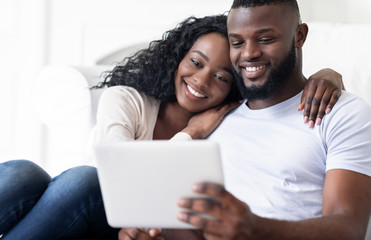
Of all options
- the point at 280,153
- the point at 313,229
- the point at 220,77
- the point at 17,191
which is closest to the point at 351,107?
the point at 280,153

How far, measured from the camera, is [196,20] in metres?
1.95

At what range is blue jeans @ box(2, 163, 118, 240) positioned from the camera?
4.53ft

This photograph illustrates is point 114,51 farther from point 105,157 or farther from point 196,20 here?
point 105,157

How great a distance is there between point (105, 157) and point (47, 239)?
1.40ft

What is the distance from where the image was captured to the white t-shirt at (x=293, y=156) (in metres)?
1.35

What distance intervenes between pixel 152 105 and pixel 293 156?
602 millimetres

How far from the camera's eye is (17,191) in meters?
1.42

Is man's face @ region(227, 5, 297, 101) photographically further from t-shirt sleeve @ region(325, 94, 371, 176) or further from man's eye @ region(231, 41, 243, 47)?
t-shirt sleeve @ region(325, 94, 371, 176)

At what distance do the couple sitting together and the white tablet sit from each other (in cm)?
11

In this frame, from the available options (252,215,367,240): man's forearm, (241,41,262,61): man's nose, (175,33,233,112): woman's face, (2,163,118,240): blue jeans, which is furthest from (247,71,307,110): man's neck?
(2,163,118,240): blue jeans

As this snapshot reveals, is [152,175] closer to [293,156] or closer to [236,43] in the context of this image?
[293,156]

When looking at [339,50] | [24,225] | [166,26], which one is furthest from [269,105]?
[166,26]

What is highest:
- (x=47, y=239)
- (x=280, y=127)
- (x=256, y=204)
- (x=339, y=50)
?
(x=339, y=50)

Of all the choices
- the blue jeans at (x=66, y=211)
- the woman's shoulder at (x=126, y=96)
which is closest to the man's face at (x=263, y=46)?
the woman's shoulder at (x=126, y=96)
